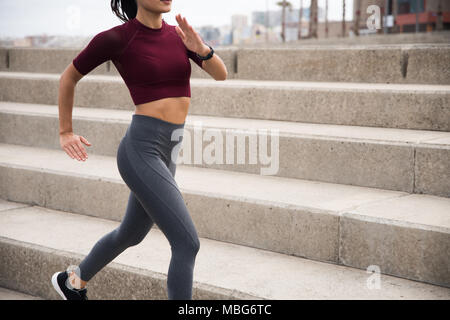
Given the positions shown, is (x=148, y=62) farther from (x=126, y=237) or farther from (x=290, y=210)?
(x=290, y=210)

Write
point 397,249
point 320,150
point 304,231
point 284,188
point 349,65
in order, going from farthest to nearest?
point 349,65, point 320,150, point 284,188, point 304,231, point 397,249

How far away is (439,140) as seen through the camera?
3.76m

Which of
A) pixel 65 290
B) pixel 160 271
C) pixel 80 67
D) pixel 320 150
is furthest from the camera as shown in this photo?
pixel 320 150

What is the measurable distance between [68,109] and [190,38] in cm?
68

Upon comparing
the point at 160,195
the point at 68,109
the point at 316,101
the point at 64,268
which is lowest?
the point at 64,268

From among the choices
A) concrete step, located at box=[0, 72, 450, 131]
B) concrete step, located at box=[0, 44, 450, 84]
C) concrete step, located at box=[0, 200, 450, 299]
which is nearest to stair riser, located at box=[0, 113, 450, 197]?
concrete step, located at box=[0, 72, 450, 131]

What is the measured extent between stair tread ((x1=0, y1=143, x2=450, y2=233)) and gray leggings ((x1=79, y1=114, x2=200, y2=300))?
3.69 feet

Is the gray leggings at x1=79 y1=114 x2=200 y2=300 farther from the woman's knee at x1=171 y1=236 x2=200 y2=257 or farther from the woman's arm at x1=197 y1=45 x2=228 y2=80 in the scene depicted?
the woman's arm at x1=197 y1=45 x2=228 y2=80

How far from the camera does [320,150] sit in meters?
4.04

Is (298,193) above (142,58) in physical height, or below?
below

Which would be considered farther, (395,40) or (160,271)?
(395,40)

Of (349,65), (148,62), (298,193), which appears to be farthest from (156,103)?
(349,65)
